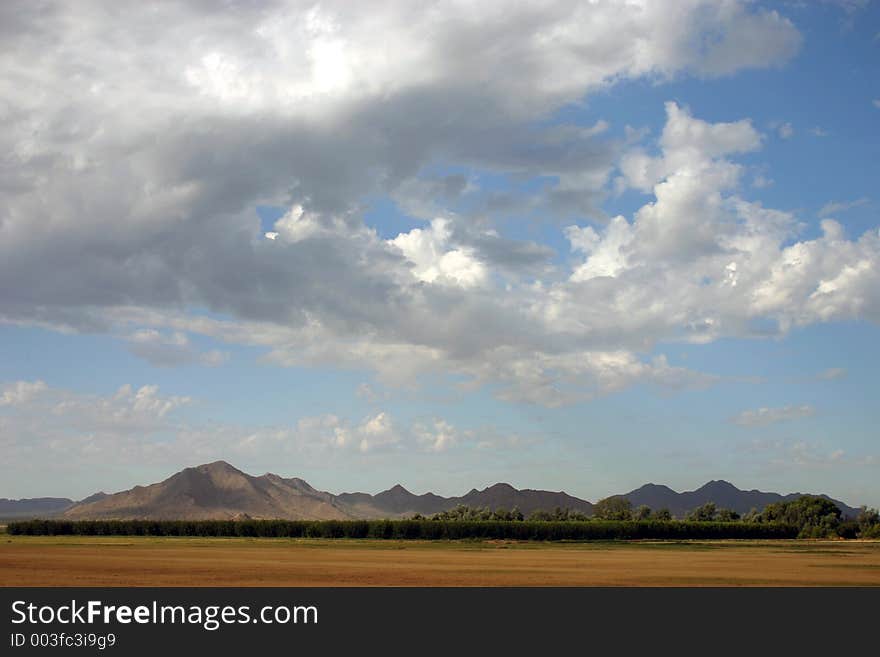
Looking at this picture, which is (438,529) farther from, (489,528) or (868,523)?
(868,523)

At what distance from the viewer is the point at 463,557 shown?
76.5 meters

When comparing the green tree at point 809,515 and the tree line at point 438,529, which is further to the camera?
the green tree at point 809,515

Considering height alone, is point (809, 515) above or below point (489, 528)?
above

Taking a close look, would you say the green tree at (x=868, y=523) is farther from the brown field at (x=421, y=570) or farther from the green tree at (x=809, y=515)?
the brown field at (x=421, y=570)

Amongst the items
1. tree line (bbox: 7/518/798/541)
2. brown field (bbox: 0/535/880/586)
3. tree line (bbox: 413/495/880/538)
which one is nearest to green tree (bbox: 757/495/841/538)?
tree line (bbox: 413/495/880/538)

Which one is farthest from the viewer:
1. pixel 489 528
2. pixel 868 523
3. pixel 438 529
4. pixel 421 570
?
pixel 868 523

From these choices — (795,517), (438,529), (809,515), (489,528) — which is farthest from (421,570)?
(795,517)

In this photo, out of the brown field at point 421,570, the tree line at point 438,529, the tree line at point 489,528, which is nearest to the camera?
the brown field at point 421,570

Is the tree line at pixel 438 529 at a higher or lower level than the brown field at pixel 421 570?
lower

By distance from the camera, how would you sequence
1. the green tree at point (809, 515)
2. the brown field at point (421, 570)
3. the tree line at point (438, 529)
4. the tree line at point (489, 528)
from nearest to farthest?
the brown field at point (421, 570), the tree line at point (438, 529), the tree line at point (489, 528), the green tree at point (809, 515)

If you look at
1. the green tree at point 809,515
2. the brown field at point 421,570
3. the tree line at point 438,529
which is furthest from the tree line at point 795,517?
the brown field at point 421,570

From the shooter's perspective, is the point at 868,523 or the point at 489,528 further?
the point at 868,523
